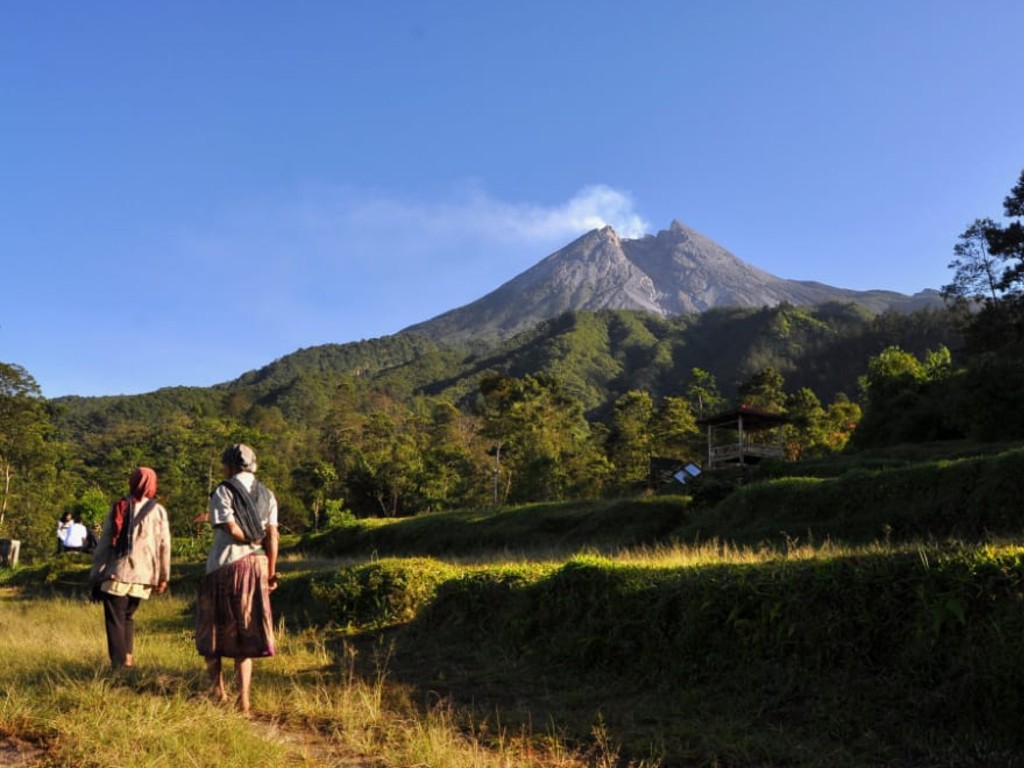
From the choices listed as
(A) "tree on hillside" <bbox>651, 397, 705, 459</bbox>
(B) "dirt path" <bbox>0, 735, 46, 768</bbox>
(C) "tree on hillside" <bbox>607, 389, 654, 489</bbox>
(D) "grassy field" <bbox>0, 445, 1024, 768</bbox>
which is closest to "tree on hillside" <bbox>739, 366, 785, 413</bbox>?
(A) "tree on hillside" <bbox>651, 397, 705, 459</bbox>

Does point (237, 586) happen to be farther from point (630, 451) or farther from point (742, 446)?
point (630, 451)

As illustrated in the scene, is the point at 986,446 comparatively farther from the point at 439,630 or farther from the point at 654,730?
the point at 654,730

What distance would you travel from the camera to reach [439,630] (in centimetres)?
789

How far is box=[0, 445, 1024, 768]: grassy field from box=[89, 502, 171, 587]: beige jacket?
0.63m

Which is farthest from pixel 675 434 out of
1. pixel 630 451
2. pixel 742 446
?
pixel 742 446

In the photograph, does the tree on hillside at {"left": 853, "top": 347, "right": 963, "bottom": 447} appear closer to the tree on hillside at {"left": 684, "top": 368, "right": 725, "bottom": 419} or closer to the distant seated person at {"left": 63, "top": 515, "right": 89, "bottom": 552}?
the tree on hillside at {"left": 684, "top": 368, "right": 725, "bottom": 419}

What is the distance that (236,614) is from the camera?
14.0 feet

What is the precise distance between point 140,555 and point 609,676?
3.68 metres

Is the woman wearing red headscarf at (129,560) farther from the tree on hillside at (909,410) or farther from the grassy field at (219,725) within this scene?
the tree on hillside at (909,410)

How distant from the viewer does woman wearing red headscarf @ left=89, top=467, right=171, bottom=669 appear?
16.9 ft

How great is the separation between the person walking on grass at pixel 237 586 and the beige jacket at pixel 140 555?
45.8 inches

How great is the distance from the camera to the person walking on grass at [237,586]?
14.0 feet

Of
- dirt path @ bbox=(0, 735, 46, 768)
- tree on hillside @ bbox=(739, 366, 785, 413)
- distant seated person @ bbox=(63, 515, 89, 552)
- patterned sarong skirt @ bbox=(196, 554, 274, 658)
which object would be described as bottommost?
distant seated person @ bbox=(63, 515, 89, 552)

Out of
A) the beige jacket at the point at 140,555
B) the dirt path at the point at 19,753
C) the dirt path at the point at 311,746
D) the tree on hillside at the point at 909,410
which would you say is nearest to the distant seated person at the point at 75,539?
the beige jacket at the point at 140,555
